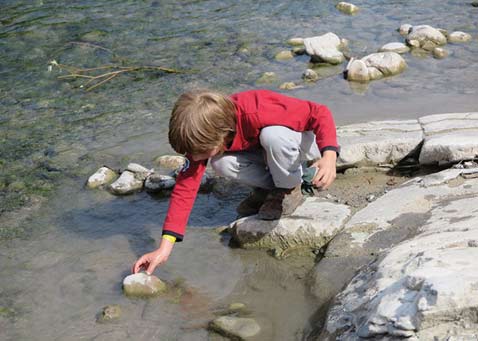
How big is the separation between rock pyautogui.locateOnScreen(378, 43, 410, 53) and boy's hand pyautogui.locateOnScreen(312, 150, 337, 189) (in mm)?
4602

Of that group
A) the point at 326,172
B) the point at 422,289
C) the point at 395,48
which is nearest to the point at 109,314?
the point at 326,172

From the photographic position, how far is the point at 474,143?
4.05 m

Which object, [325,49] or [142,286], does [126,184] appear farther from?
[325,49]

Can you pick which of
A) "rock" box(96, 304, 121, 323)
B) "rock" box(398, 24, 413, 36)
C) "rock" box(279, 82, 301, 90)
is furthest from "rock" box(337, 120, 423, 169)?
"rock" box(398, 24, 413, 36)

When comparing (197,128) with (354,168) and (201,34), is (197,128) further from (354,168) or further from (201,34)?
(201,34)

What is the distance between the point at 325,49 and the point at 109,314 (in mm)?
4899

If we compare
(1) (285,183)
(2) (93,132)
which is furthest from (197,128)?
(2) (93,132)

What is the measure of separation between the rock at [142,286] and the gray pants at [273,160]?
777mm

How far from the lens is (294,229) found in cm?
378

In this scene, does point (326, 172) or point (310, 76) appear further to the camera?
point (310, 76)

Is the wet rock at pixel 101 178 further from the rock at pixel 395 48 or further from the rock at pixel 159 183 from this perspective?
the rock at pixel 395 48

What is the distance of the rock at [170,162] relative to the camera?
5023mm

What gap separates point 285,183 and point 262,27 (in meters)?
5.27

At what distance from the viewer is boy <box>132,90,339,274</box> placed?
323 centimetres
